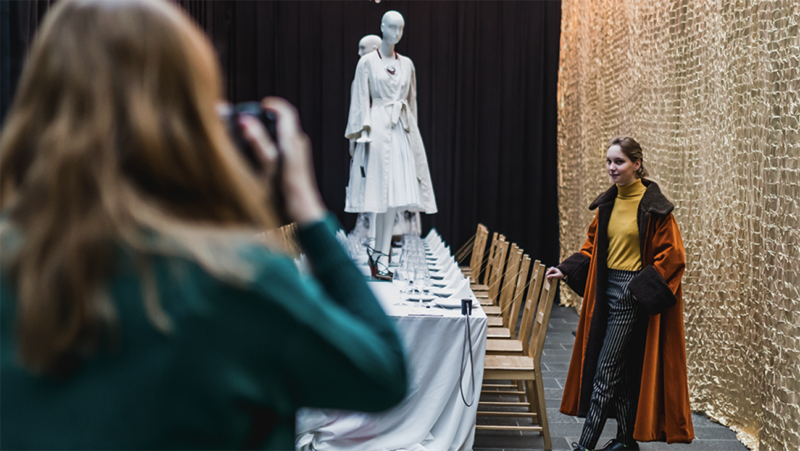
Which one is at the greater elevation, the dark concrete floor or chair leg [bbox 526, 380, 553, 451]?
chair leg [bbox 526, 380, 553, 451]

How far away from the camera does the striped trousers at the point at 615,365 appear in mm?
3207

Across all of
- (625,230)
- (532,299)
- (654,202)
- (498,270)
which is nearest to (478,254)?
(498,270)

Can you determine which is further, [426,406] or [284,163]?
[426,406]

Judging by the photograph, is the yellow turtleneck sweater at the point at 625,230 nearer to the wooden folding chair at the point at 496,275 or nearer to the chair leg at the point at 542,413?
the chair leg at the point at 542,413

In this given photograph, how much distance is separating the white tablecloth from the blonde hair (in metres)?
2.59

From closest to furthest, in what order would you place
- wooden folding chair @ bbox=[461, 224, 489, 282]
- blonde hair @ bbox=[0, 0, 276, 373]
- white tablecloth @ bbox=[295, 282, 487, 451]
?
blonde hair @ bbox=[0, 0, 276, 373] → white tablecloth @ bbox=[295, 282, 487, 451] → wooden folding chair @ bbox=[461, 224, 489, 282]

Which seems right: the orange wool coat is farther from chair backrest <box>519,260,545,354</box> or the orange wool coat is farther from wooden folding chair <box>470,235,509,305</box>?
wooden folding chair <box>470,235,509,305</box>

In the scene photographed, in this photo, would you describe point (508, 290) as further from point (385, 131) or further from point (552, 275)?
point (385, 131)

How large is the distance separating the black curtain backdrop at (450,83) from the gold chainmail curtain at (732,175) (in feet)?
7.36

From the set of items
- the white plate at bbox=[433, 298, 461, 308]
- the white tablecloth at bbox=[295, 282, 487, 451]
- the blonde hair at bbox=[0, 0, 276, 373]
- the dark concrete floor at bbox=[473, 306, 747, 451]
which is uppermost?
the blonde hair at bbox=[0, 0, 276, 373]

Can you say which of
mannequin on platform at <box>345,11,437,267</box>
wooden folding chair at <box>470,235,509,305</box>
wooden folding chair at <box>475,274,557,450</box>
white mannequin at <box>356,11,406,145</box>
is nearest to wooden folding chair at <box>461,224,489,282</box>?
wooden folding chair at <box>470,235,509,305</box>

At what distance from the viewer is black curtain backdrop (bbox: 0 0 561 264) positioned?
7.71 metres

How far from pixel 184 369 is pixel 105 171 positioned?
20cm

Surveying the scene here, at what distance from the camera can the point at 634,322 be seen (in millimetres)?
3209
